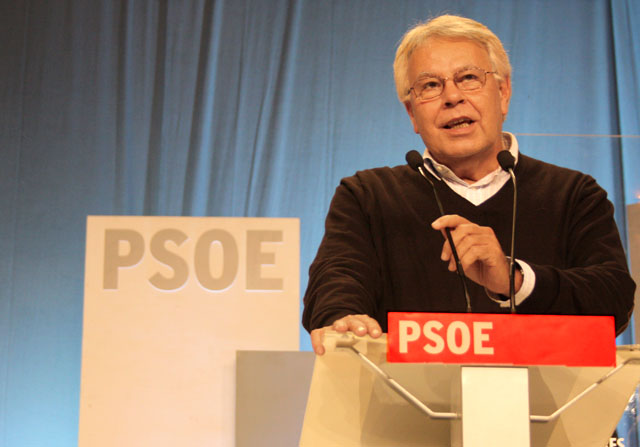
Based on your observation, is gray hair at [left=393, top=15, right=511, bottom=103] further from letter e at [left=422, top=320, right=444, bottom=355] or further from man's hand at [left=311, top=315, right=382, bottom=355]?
letter e at [left=422, top=320, right=444, bottom=355]

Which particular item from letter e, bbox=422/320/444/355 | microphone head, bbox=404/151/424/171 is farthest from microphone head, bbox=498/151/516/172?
letter e, bbox=422/320/444/355

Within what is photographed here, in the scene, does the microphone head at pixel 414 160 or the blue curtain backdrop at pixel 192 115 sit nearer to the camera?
the microphone head at pixel 414 160

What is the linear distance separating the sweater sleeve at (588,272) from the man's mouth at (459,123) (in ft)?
0.96

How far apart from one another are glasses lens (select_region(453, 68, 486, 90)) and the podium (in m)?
0.92

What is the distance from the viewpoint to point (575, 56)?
13.4ft

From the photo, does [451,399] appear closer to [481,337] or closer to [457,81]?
[481,337]

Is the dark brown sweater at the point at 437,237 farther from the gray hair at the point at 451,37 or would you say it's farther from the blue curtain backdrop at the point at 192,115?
the blue curtain backdrop at the point at 192,115

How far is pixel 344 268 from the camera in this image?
58.9 inches

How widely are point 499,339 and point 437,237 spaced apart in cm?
81

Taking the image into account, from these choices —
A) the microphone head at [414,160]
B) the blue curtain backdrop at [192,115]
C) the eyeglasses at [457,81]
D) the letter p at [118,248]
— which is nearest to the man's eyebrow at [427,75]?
the eyeglasses at [457,81]

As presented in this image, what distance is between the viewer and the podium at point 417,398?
0.88 meters

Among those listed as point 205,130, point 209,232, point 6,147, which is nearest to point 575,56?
point 205,130

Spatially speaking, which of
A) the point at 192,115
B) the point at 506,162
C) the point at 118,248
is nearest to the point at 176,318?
the point at 118,248

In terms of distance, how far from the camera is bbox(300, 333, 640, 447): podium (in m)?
0.88
